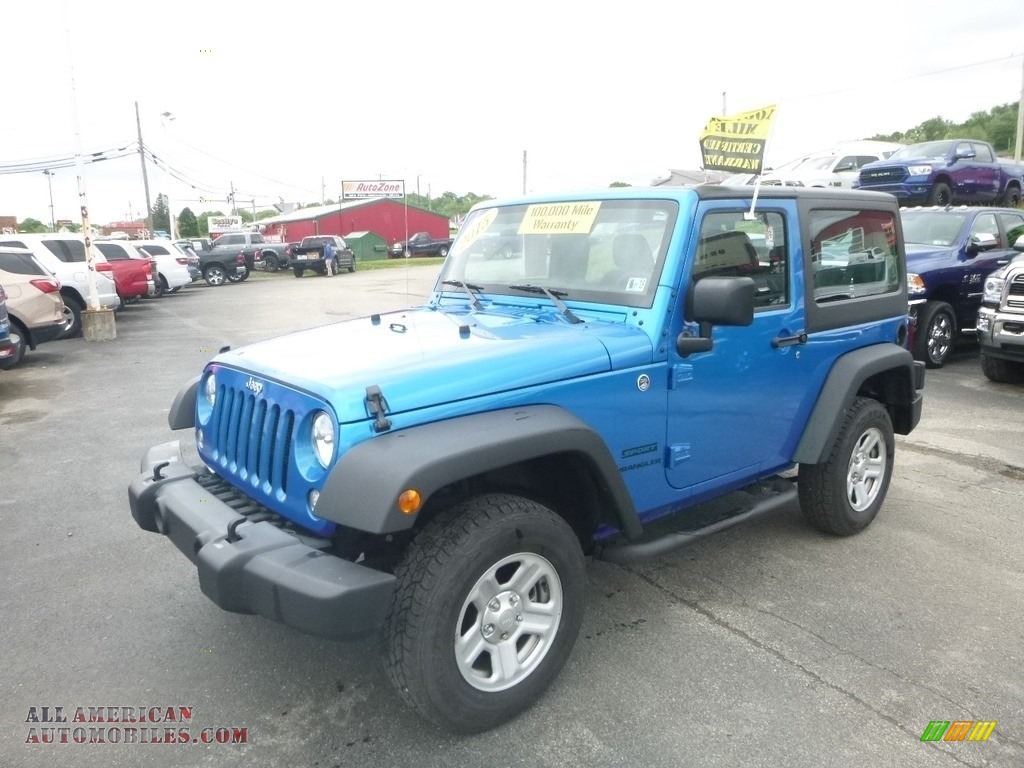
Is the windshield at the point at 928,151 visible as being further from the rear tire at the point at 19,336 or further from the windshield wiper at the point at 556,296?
the rear tire at the point at 19,336

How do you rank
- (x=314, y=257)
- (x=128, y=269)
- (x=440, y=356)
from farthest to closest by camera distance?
(x=314, y=257) → (x=128, y=269) → (x=440, y=356)

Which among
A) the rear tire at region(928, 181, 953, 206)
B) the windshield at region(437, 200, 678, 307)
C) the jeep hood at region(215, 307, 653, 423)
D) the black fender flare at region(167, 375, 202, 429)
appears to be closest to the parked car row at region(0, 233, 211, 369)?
the black fender flare at region(167, 375, 202, 429)

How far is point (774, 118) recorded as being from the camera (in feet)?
12.3

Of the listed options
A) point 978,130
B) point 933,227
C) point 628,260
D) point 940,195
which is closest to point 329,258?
point 940,195

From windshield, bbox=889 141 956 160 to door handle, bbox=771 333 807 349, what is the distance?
13104 millimetres

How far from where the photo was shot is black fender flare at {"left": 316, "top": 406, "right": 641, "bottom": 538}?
2.35 metres

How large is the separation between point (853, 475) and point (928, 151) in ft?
43.2

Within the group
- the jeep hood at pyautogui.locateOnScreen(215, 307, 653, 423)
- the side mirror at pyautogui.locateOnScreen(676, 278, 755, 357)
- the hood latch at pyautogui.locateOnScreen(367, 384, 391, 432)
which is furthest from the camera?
the side mirror at pyautogui.locateOnScreen(676, 278, 755, 357)

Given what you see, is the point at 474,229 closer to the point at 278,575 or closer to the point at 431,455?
the point at 431,455

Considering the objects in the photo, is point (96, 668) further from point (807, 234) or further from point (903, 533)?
point (903, 533)

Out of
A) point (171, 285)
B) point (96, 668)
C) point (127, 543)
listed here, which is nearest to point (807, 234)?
point (96, 668)

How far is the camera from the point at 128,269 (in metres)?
17.9

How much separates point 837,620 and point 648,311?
5.63 ft

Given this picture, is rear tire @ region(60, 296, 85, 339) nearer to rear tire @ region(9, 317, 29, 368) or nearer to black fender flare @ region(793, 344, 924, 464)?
rear tire @ region(9, 317, 29, 368)
